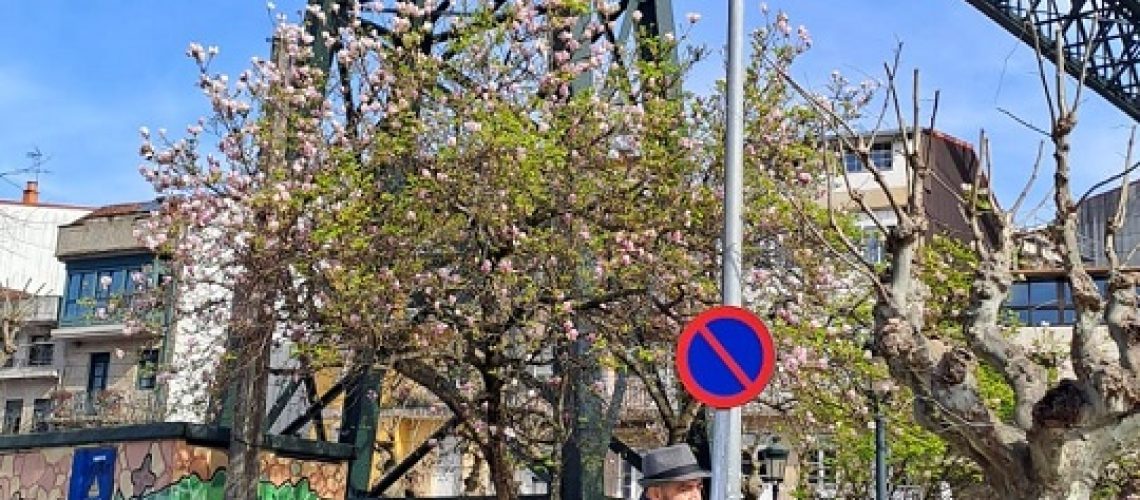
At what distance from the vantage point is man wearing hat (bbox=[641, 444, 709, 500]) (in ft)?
20.4

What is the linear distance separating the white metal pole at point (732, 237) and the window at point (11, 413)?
36.1 metres

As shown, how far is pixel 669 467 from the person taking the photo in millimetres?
6246

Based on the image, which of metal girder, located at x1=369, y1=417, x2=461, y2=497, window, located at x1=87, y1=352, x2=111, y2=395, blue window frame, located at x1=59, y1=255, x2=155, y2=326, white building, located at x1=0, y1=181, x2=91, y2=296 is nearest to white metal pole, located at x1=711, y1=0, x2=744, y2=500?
metal girder, located at x1=369, y1=417, x2=461, y2=497

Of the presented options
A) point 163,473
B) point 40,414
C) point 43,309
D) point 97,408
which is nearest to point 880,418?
point 163,473

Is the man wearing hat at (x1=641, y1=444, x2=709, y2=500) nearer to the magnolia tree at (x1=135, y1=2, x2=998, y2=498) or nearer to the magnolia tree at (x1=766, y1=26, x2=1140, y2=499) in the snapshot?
the magnolia tree at (x1=766, y1=26, x2=1140, y2=499)

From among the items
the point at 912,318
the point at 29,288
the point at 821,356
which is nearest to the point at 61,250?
the point at 29,288

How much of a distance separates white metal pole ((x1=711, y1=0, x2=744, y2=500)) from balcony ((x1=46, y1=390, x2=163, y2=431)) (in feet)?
60.9

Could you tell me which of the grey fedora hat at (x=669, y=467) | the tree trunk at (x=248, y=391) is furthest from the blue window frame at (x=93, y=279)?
the grey fedora hat at (x=669, y=467)

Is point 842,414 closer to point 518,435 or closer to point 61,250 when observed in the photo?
point 518,435

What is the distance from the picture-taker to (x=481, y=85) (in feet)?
43.7

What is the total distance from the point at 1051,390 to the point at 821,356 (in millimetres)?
5239

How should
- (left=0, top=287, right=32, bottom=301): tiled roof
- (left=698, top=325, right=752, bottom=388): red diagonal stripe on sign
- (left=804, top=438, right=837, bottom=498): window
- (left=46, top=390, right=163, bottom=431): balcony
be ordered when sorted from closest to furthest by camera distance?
(left=698, top=325, right=752, bottom=388): red diagonal stripe on sign < (left=804, top=438, right=837, bottom=498): window < (left=46, top=390, right=163, bottom=431): balcony < (left=0, top=287, right=32, bottom=301): tiled roof

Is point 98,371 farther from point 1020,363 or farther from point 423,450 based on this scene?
point 1020,363

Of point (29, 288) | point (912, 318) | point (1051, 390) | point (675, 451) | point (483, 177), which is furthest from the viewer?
point (29, 288)
